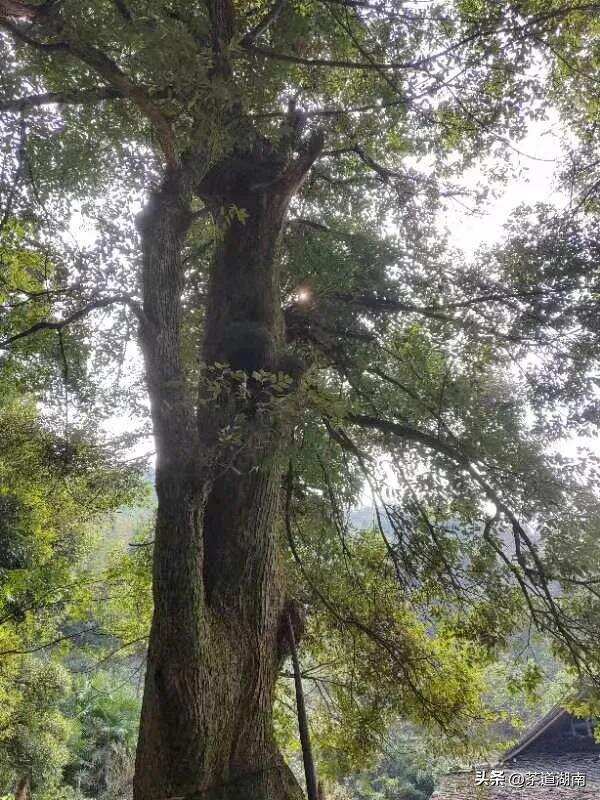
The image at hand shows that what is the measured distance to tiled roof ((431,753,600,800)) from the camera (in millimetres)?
8359

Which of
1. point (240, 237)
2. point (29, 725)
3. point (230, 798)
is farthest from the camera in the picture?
point (29, 725)

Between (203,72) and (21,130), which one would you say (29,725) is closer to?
(21,130)

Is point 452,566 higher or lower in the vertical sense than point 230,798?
higher

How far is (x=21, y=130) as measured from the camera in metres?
3.75

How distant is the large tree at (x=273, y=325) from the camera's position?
2611mm

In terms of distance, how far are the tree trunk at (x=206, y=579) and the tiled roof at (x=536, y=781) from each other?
626 centimetres

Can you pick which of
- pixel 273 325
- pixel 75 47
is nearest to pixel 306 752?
pixel 273 325

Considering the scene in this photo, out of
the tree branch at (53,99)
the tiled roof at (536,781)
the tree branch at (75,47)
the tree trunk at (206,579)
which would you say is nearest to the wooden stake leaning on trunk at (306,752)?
the tree trunk at (206,579)

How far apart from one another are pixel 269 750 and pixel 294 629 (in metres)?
0.70

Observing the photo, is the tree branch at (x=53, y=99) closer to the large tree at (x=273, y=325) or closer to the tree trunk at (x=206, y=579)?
the large tree at (x=273, y=325)

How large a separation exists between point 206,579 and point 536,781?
9.56 m

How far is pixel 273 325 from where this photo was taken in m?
4.02

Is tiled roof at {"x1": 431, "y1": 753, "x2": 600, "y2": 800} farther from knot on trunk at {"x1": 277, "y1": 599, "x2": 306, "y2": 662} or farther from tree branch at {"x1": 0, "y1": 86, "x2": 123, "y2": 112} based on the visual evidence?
tree branch at {"x1": 0, "y1": 86, "x2": 123, "y2": 112}

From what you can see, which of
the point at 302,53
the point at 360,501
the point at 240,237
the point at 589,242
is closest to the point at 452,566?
the point at 360,501
